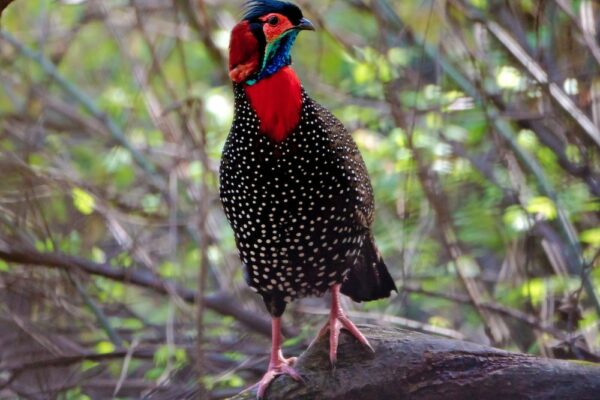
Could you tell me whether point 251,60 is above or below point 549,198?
above

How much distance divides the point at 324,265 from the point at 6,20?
361cm

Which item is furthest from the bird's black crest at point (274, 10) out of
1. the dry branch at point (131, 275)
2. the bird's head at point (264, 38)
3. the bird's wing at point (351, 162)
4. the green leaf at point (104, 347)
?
the green leaf at point (104, 347)

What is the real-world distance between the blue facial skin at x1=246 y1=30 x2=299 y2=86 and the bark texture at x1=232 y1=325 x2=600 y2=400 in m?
0.84

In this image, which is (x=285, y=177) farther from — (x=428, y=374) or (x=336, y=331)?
(x=428, y=374)

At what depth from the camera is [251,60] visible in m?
2.57

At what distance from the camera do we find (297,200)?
264 centimetres

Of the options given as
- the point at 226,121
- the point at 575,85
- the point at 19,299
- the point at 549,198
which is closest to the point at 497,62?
the point at 575,85

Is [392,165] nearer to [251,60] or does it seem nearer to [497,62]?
[497,62]

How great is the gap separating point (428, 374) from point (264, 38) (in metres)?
1.07

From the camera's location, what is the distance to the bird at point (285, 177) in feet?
8.43

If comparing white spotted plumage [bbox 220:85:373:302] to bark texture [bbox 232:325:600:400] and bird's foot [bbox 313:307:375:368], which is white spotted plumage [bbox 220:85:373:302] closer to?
bird's foot [bbox 313:307:375:368]

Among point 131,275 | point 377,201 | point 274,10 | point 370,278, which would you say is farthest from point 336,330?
point 377,201

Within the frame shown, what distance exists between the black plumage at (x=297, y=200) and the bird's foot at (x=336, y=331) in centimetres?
12

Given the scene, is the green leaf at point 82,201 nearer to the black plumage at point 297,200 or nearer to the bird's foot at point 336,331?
the black plumage at point 297,200
